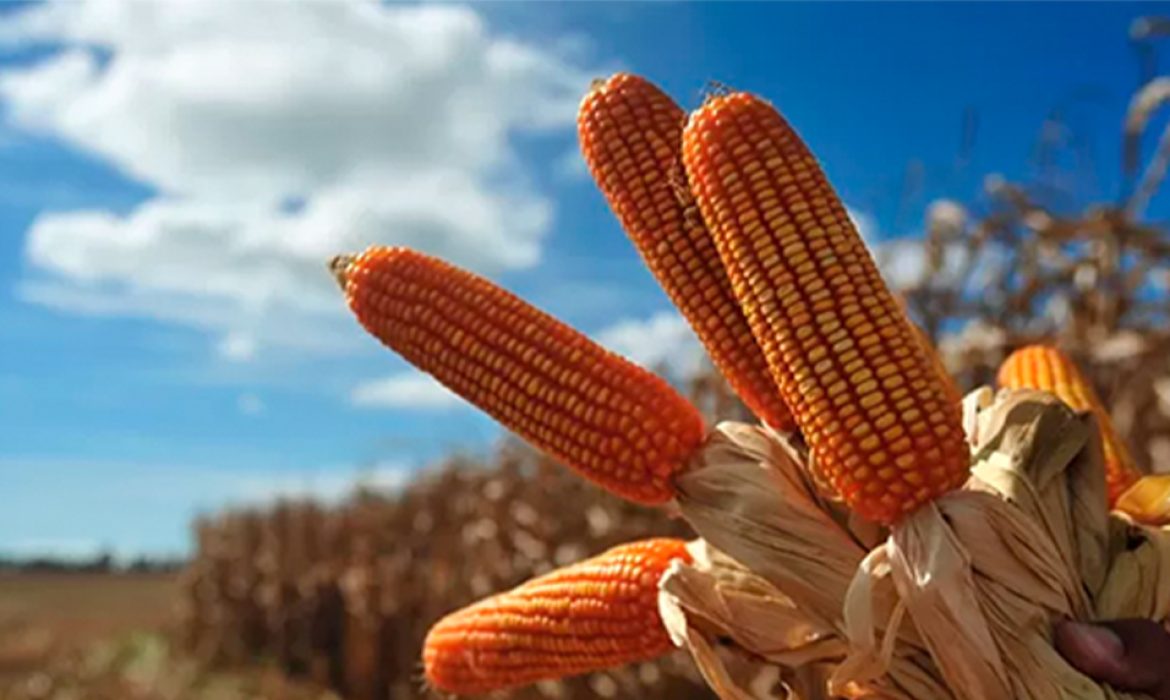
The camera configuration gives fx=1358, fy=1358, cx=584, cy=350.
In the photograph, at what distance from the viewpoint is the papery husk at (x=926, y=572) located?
4.69 feet

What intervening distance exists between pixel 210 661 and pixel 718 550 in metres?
11.6

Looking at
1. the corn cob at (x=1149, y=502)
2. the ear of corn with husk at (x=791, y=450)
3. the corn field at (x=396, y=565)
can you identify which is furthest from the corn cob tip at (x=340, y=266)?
the corn cob at (x=1149, y=502)

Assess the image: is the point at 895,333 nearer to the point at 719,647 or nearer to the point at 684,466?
the point at 684,466

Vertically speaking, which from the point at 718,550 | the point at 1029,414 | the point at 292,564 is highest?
the point at 292,564

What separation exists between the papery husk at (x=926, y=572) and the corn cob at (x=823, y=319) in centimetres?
7

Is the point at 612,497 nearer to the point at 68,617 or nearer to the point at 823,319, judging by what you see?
the point at 823,319

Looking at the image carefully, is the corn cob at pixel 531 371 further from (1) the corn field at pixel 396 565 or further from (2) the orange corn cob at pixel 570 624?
(1) the corn field at pixel 396 565

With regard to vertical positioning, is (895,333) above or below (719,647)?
above

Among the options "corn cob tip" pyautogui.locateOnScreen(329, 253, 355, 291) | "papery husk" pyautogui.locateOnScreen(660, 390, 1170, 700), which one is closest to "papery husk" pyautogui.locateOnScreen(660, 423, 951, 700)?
"papery husk" pyautogui.locateOnScreen(660, 390, 1170, 700)

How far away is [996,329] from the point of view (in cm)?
426

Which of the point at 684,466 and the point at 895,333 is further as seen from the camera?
the point at 684,466

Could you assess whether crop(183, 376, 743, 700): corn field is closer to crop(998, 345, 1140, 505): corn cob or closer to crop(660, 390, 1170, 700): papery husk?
crop(660, 390, 1170, 700): papery husk

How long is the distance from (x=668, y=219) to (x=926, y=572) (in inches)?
19.1

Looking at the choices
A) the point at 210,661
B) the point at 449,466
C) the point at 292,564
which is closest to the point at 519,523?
the point at 449,466
